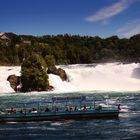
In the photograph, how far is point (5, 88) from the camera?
372 ft

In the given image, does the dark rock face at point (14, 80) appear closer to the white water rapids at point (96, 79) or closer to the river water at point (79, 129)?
the white water rapids at point (96, 79)

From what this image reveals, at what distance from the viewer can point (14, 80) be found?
4577 inches

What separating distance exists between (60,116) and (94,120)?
490cm

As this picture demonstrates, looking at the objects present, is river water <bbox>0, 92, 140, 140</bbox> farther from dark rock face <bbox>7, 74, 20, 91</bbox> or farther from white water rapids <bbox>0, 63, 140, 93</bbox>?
dark rock face <bbox>7, 74, 20, 91</bbox>

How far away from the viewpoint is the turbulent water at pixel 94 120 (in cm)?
5531

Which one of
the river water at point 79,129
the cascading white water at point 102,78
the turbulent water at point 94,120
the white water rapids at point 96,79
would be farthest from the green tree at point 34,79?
the river water at point 79,129

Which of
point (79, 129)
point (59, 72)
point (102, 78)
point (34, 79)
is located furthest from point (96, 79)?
point (79, 129)

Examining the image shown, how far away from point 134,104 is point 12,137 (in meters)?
31.9

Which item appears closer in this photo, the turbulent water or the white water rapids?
the turbulent water

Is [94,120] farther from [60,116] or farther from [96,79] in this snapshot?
[96,79]

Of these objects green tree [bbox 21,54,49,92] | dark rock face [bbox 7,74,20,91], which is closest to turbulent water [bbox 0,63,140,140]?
dark rock face [bbox 7,74,20,91]

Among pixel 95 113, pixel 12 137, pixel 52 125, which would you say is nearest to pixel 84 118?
pixel 95 113

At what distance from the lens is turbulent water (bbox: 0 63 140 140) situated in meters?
55.3

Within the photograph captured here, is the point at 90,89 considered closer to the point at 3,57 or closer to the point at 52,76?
the point at 52,76
